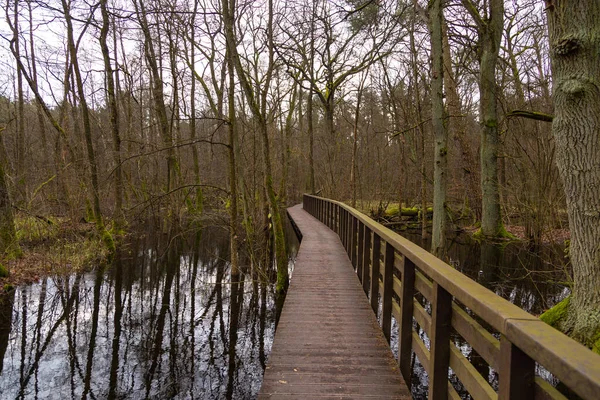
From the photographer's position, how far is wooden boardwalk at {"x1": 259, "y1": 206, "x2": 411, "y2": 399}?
125 inches

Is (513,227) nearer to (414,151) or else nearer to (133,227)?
(414,151)

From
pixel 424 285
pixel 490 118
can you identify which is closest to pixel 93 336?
pixel 424 285

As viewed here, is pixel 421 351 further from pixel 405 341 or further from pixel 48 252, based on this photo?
pixel 48 252

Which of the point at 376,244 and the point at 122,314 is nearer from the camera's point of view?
the point at 376,244

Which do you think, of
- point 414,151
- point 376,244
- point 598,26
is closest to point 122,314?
point 376,244

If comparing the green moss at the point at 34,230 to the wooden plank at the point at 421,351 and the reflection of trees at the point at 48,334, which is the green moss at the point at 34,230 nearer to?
the reflection of trees at the point at 48,334

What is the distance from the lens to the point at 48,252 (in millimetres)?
11156

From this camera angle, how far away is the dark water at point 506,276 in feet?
17.5

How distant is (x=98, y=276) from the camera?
10.4 meters

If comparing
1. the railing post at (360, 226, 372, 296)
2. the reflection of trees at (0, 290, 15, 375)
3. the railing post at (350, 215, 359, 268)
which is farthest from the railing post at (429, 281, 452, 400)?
the reflection of trees at (0, 290, 15, 375)

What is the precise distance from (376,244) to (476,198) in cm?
1214

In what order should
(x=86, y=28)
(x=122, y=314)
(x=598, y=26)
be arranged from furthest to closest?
(x=86, y=28), (x=122, y=314), (x=598, y=26)

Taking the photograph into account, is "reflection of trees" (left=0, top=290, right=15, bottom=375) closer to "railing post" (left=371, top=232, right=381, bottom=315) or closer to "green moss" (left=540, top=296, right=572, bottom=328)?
"railing post" (left=371, top=232, right=381, bottom=315)

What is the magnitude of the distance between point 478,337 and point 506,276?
8499mm
